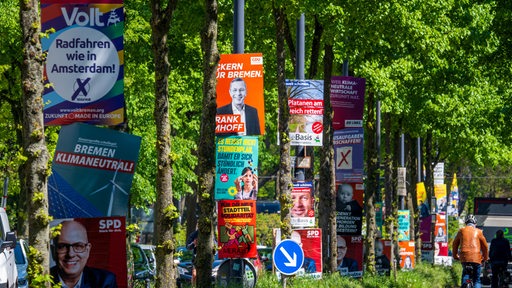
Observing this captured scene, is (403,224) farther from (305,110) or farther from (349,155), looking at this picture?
(305,110)

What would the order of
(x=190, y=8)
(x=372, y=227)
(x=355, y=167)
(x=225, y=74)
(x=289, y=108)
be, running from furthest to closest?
(x=372, y=227), (x=355, y=167), (x=190, y=8), (x=289, y=108), (x=225, y=74)

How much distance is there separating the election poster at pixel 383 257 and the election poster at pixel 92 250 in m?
20.7

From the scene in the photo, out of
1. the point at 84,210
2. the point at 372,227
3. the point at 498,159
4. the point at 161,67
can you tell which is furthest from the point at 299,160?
the point at 498,159

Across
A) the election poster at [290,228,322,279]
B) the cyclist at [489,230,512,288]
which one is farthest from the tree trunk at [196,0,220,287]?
the cyclist at [489,230,512,288]

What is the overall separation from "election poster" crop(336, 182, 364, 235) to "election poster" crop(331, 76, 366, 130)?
5.15 ft

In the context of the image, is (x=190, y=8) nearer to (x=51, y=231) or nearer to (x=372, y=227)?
(x=372, y=227)

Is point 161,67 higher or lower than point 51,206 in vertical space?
higher

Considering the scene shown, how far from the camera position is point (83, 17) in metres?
15.5

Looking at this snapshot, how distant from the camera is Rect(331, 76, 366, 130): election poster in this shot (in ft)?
97.8

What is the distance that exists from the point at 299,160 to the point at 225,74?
22.7 ft

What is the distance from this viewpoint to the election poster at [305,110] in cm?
2608

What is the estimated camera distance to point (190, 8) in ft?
92.1

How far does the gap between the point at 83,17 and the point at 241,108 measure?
21.7ft

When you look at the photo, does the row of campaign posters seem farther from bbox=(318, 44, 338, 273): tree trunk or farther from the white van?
bbox=(318, 44, 338, 273): tree trunk
